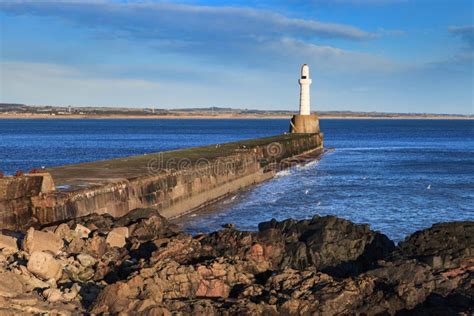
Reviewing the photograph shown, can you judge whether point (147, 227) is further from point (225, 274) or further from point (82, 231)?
point (225, 274)

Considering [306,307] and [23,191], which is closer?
[306,307]

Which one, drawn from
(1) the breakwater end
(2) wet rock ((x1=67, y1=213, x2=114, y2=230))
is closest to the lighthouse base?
(1) the breakwater end

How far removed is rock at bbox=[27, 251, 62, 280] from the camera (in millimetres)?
7305

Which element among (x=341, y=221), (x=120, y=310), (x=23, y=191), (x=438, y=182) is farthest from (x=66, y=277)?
(x=438, y=182)

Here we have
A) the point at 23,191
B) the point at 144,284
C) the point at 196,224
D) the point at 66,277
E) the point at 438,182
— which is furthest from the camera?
the point at 438,182

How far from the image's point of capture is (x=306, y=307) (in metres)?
6.61

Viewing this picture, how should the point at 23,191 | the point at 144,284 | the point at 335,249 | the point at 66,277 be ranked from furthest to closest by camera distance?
the point at 23,191, the point at 335,249, the point at 66,277, the point at 144,284

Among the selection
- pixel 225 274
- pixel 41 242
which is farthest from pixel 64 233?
pixel 225 274

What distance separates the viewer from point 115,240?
9.43 meters

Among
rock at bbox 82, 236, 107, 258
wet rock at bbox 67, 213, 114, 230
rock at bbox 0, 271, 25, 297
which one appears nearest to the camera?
rock at bbox 0, 271, 25, 297

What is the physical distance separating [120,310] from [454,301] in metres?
3.81

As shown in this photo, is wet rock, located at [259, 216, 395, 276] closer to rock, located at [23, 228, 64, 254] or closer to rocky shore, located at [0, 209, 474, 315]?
rocky shore, located at [0, 209, 474, 315]

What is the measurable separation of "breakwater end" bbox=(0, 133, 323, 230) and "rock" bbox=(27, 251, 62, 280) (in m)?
3.47

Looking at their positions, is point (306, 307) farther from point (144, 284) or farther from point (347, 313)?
point (144, 284)
